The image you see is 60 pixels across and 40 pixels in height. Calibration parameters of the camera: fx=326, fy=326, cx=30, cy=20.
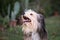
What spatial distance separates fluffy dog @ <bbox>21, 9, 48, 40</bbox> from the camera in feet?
25.5

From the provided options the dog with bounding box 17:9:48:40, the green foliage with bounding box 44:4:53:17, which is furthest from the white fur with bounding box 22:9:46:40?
the green foliage with bounding box 44:4:53:17

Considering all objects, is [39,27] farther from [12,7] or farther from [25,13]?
[12,7]

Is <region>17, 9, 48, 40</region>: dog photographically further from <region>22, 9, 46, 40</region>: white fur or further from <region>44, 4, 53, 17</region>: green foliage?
<region>44, 4, 53, 17</region>: green foliage

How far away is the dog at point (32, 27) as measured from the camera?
7.77m

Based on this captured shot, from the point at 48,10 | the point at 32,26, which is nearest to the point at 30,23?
the point at 32,26

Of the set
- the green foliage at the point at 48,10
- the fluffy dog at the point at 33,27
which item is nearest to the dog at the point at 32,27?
the fluffy dog at the point at 33,27

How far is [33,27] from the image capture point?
7824 mm

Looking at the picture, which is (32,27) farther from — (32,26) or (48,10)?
(48,10)

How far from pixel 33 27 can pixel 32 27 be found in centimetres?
3

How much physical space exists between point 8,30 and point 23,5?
2.26 meters

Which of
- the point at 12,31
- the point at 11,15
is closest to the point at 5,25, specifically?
the point at 11,15

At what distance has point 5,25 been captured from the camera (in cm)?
1673

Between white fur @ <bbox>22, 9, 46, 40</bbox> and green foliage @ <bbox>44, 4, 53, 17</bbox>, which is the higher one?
green foliage @ <bbox>44, 4, 53, 17</bbox>

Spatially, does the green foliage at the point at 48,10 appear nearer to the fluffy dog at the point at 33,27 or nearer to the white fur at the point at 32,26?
the fluffy dog at the point at 33,27
